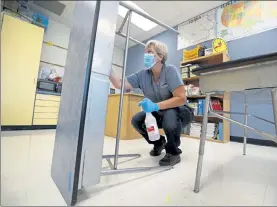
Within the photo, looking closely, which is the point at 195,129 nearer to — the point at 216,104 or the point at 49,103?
the point at 216,104

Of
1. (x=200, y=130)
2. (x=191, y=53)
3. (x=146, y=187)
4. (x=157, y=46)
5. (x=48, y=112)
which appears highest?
(x=191, y=53)

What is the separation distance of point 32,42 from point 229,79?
109 inches

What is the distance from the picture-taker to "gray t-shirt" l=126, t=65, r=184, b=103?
0.98 metres

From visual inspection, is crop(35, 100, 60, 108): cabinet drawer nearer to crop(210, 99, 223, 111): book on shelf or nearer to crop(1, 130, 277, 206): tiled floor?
crop(1, 130, 277, 206): tiled floor

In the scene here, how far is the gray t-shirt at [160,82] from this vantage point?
38.5 inches

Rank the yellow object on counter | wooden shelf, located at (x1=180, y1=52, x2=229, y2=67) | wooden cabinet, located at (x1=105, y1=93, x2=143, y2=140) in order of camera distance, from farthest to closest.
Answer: the yellow object on counter, wooden shelf, located at (x1=180, y1=52, x2=229, y2=67), wooden cabinet, located at (x1=105, y1=93, x2=143, y2=140)

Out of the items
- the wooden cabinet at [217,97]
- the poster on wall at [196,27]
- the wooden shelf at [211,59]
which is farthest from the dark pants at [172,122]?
the wooden shelf at [211,59]

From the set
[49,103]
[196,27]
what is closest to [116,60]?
[49,103]

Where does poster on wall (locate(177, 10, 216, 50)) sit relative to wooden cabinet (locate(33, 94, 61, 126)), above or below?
above

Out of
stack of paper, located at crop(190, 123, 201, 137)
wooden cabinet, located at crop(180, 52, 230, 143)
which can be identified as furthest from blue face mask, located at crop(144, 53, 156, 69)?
stack of paper, located at crop(190, 123, 201, 137)

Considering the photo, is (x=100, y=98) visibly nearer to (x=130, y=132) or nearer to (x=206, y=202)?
(x=206, y=202)

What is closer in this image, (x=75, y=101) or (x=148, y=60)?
(x=75, y=101)

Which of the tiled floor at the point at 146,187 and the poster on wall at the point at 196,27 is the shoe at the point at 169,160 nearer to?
the tiled floor at the point at 146,187

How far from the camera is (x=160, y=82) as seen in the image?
1061 mm
